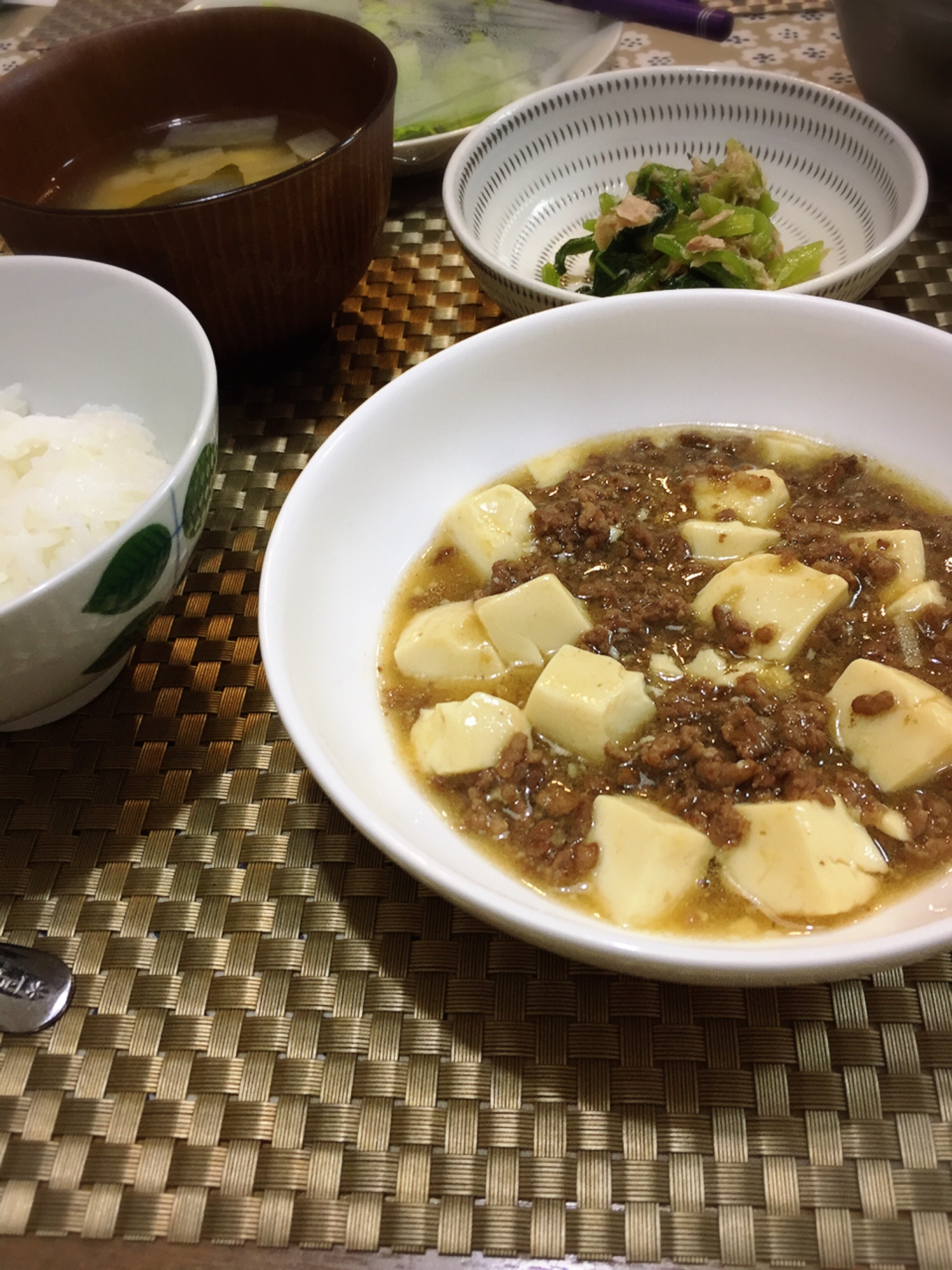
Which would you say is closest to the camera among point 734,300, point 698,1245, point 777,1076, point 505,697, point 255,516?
point 698,1245

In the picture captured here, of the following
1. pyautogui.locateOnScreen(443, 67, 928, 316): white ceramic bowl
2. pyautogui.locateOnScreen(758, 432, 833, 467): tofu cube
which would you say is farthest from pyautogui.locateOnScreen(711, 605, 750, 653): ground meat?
pyautogui.locateOnScreen(443, 67, 928, 316): white ceramic bowl

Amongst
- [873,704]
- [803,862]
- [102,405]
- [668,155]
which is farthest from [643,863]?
[668,155]

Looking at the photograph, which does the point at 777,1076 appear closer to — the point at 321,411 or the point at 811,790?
the point at 811,790

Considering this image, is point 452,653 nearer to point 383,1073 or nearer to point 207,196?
point 383,1073

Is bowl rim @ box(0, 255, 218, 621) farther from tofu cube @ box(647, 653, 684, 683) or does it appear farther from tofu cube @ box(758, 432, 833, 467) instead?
tofu cube @ box(758, 432, 833, 467)

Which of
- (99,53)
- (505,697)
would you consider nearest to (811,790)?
(505,697)

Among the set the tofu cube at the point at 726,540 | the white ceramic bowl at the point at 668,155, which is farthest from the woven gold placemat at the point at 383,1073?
the white ceramic bowl at the point at 668,155
